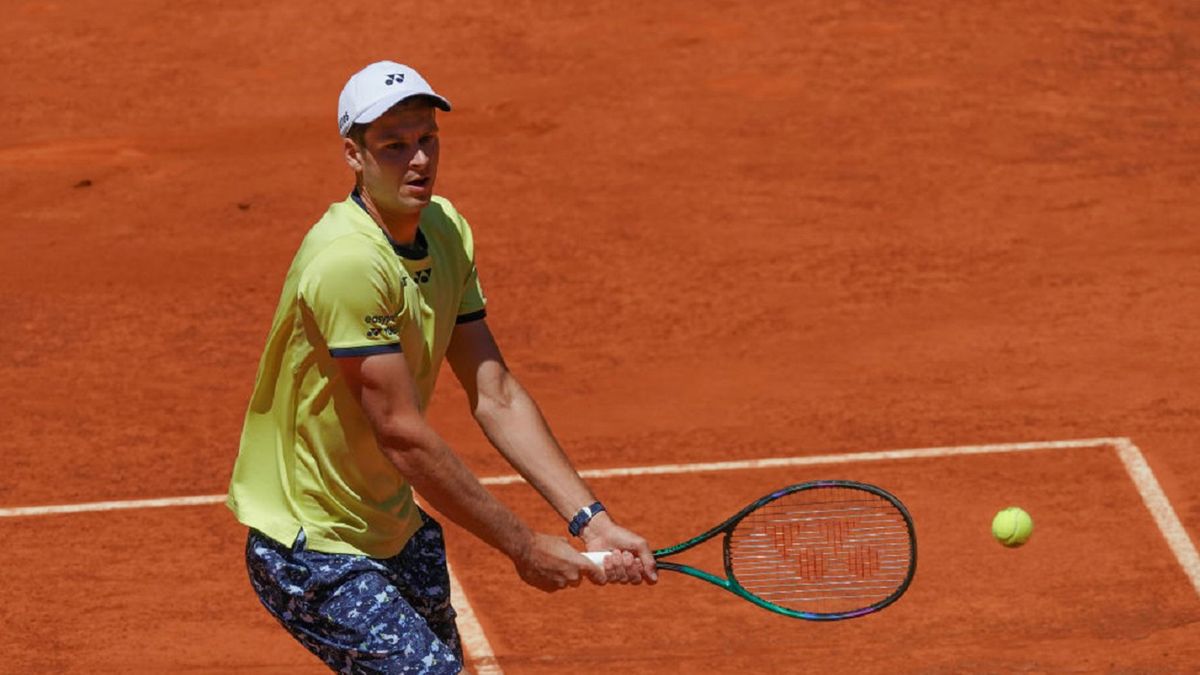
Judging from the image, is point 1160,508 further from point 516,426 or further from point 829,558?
point 516,426

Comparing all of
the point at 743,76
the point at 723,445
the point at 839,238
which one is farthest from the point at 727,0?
the point at 723,445

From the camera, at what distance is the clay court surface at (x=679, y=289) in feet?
29.0

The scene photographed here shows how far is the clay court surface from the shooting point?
8.85 m

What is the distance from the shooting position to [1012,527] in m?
8.55

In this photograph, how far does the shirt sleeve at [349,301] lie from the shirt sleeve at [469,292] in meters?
0.58

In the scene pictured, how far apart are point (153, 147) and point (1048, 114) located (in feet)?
18.9

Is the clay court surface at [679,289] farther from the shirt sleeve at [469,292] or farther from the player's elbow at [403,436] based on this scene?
the player's elbow at [403,436]

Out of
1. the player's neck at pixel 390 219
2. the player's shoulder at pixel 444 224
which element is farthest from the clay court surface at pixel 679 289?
the player's neck at pixel 390 219

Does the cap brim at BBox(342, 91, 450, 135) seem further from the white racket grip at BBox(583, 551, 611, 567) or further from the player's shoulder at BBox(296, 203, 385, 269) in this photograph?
the white racket grip at BBox(583, 551, 611, 567)

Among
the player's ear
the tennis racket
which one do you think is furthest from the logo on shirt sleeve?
the tennis racket

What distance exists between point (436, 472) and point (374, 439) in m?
0.26

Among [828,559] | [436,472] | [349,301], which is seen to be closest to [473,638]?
[828,559]

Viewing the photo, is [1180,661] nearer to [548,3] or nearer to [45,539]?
[45,539]

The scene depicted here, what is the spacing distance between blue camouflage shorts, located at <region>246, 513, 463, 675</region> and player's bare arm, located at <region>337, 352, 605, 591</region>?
298mm
